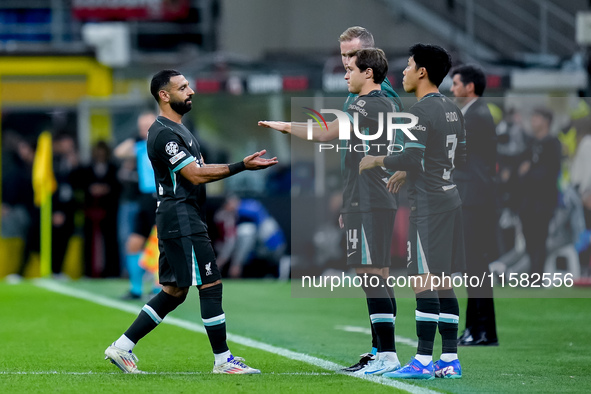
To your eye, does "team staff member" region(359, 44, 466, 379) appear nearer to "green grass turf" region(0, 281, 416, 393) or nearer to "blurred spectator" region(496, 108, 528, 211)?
"green grass turf" region(0, 281, 416, 393)

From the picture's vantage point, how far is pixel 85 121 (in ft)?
64.3

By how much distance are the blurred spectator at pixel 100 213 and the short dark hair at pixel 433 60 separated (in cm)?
1125

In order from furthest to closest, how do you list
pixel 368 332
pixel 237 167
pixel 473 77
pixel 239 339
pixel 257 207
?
Answer: pixel 257 207 → pixel 368 332 → pixel 239 339 → pixel 473 77 → pixel 237 167

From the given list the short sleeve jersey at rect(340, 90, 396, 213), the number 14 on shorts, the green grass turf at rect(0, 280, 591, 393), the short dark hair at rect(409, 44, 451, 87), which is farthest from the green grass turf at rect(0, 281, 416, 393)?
the short dark hair at rect(409, 44, 451, 87)

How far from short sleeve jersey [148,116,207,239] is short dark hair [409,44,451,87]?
1550 millimetres

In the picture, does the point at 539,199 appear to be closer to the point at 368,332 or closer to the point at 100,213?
the point at 368,332

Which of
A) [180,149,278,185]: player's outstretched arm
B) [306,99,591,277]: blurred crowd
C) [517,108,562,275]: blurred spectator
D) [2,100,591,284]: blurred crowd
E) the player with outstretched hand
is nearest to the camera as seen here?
[180,149,278,185]: player's outstretched arm

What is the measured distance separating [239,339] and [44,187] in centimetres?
921

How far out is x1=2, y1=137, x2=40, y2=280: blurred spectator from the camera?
62.1ft

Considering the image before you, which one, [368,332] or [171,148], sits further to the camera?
[368,332]

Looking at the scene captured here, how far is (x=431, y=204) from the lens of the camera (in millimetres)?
7277

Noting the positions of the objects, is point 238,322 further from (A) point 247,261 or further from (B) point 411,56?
(A) point 247,261

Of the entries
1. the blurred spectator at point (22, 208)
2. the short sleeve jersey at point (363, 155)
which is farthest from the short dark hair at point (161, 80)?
the blurred spectator at point (22, 208)

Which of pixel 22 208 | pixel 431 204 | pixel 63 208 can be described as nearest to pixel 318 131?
pixel 431 204
